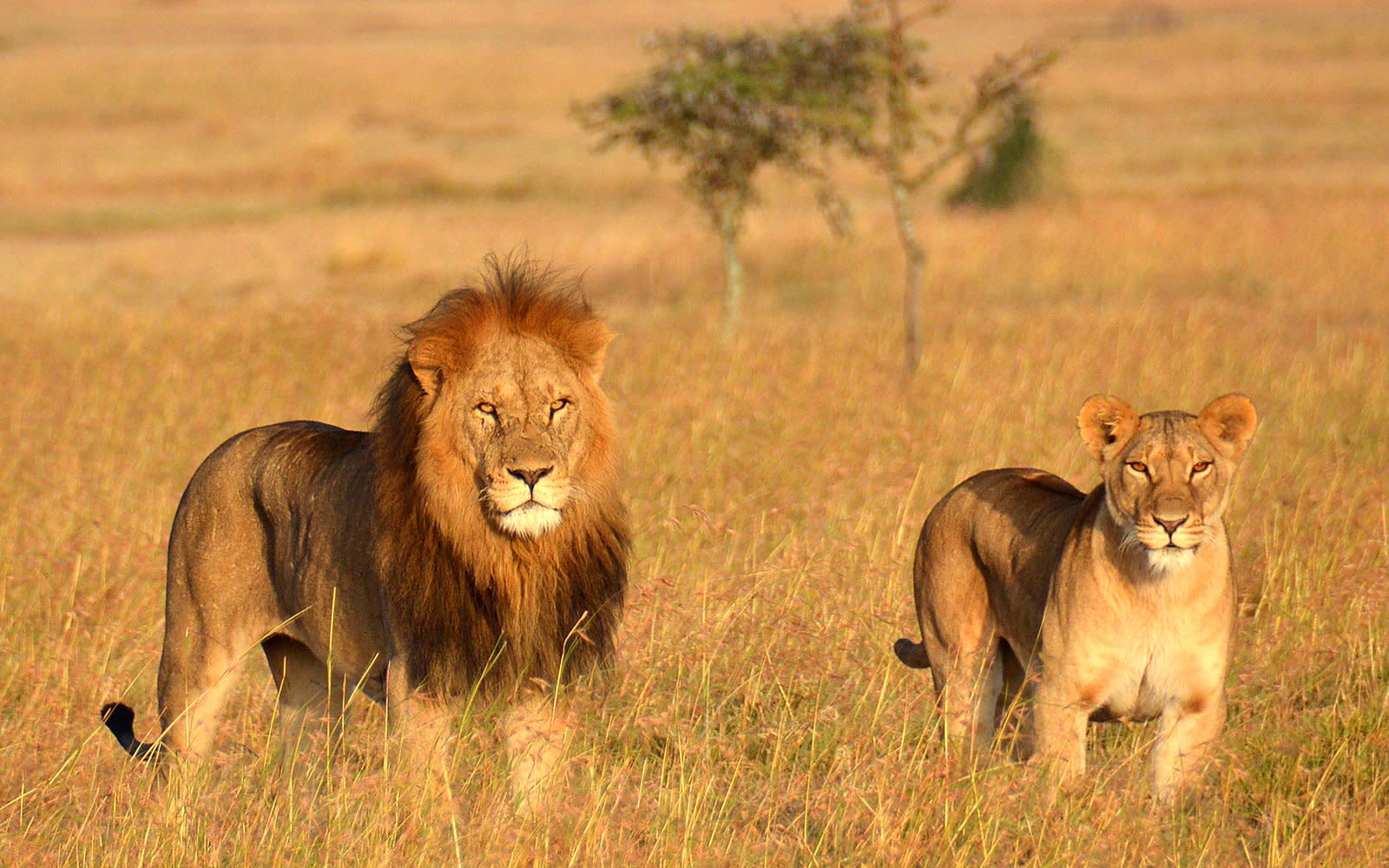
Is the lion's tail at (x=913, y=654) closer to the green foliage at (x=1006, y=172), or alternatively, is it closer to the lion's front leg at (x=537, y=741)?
the lion's front leg at (x=537, y=741)

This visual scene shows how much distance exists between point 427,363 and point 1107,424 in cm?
175

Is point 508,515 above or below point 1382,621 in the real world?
above

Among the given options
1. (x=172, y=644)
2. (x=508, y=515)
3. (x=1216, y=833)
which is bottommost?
(x=1216, y=833)

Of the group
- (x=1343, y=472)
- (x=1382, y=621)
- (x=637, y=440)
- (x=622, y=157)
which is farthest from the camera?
(x=622, y=157)

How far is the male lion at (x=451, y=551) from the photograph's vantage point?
4262 millimetres

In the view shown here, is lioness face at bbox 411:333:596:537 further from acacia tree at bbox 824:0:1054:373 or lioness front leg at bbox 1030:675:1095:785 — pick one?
acacia tree at bbox 824:0:1054:373

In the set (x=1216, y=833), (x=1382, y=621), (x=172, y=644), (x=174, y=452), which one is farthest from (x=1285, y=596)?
(x=174, y=452)

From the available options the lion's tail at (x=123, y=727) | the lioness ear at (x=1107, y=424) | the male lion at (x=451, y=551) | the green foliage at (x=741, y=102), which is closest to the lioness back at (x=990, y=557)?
the lioness ear at (x=1107, y=424)

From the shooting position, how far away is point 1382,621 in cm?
563

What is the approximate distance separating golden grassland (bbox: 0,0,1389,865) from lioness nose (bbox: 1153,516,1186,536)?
66 centimetres

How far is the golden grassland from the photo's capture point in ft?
13.6

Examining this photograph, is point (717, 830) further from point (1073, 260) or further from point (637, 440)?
point (1073, 260)

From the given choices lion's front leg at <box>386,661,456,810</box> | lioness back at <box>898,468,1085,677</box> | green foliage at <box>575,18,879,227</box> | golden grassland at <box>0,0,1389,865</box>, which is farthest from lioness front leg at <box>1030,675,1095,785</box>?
green foliage at <box>575,18,879,227</box>

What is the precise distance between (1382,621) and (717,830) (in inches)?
104
